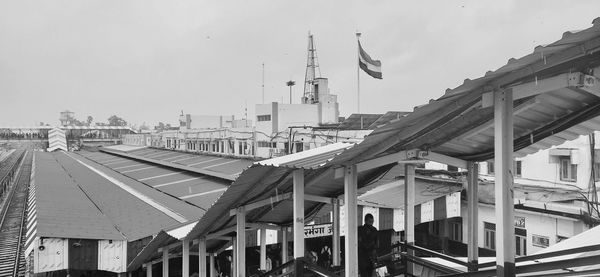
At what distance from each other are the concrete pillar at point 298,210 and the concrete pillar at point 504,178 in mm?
1667

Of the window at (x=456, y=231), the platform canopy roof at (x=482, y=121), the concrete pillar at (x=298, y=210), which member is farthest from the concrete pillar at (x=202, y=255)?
the window at (x=456, y=231)

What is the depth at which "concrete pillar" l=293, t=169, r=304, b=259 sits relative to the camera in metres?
3.83

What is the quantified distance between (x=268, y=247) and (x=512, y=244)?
30.3ft

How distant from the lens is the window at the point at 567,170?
13.0 metres

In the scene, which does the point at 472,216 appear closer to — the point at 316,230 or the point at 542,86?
the point at 542,86

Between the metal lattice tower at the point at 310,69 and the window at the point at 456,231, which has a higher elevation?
the metal lattice tower at the point at 310,69

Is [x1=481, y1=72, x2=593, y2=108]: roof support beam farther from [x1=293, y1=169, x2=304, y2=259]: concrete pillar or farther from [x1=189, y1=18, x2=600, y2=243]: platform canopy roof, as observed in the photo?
[x1=293, y1=169, x2=304, y2=259]: concrete pillar

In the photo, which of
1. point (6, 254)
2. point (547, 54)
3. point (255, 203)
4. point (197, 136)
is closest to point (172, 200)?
point (6, 254)

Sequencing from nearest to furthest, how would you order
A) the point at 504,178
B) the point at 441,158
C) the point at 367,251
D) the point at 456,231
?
the point at 504,178
the point at 441,158
the point at 367,251
the point at 456,231

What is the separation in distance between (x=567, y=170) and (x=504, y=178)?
501 inches

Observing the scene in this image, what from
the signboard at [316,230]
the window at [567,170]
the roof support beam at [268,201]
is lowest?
the signboard at [316,230]

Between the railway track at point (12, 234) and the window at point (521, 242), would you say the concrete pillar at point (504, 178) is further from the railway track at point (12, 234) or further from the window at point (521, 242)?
the railway track at point (12, 234)

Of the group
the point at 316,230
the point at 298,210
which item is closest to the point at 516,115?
the point at 298,210

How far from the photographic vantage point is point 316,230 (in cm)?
901
